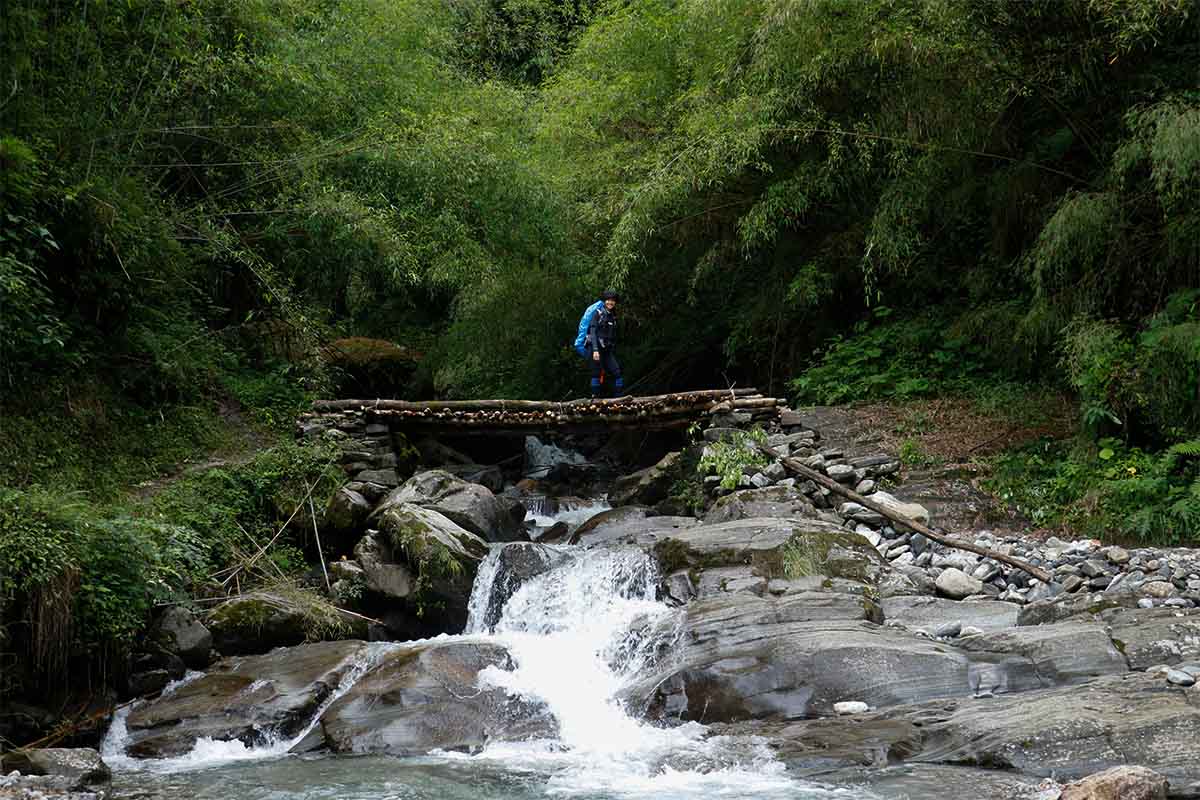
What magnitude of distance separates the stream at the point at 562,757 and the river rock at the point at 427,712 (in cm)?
10

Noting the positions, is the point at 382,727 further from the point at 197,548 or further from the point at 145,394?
the point at 145,394

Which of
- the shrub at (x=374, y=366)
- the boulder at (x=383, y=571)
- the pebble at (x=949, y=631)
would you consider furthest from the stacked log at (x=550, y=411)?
the pebble at (x=949, y=631)

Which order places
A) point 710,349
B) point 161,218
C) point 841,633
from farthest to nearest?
point 710,349
point 161,218
point 841,633

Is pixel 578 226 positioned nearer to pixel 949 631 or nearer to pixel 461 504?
pixel 461 504

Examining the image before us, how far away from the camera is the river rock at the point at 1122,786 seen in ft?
14.3

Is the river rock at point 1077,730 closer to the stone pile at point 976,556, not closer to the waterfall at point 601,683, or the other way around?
the waterfall at point 601,683

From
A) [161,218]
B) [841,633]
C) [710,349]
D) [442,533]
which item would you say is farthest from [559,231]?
[841,633]

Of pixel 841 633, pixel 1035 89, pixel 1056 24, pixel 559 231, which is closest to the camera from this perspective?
pixel 841 633

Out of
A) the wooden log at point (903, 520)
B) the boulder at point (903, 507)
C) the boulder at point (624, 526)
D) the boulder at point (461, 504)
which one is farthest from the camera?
Result: the boulder at point (461, 504)

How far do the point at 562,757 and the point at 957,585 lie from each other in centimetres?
321

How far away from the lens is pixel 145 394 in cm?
1161

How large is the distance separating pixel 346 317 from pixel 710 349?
5.75 meters

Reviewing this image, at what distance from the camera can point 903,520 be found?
351 inches

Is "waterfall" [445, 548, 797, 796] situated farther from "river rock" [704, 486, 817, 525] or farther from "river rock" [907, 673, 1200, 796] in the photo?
"river rock" [704, 486, 817, 525]
